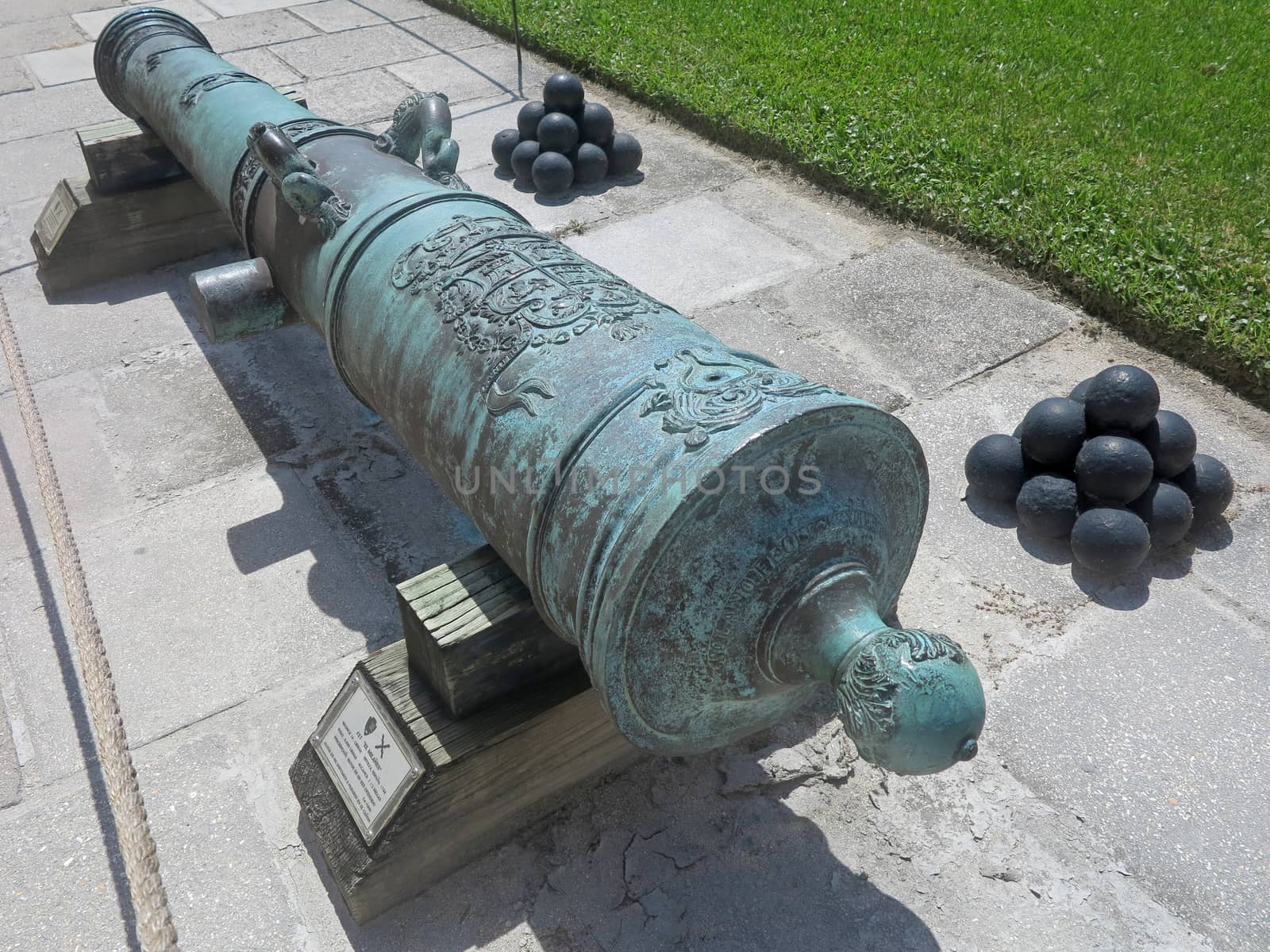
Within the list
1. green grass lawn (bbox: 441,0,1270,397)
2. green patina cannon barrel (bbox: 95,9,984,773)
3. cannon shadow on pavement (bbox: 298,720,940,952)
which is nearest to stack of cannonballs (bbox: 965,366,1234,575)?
green grass lawn (bbox: 441,0,1270,397)

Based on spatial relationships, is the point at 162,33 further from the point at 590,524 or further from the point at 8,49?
the point at 8,49

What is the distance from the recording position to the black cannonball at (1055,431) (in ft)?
12.0

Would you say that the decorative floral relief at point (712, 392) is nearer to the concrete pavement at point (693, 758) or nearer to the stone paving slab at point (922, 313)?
the concrete pavement at point (693, 758)

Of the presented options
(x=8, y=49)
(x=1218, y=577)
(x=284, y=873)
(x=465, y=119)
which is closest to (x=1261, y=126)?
(x=1218, y=577)

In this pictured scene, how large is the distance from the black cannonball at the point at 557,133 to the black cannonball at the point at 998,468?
3230mm

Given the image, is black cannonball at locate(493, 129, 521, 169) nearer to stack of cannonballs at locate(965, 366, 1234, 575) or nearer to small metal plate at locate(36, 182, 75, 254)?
small metal plate at locate(36, 182, 75, 254)

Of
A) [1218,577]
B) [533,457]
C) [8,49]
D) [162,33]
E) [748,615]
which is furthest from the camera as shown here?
[8,49]

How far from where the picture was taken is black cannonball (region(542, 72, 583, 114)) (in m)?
5.95

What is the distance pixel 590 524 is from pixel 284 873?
140 centimetres

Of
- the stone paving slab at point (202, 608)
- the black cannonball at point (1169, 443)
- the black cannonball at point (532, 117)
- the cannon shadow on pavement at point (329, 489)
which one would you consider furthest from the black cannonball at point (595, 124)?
the black cannonball at point (1169, 443)

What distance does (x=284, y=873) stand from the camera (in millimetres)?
2680

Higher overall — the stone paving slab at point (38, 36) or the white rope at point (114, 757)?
the white rope at point (114, 757)

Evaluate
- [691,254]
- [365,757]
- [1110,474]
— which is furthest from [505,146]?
[365,757]

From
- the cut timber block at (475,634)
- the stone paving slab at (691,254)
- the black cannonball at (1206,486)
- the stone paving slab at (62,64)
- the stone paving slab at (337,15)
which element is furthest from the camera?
the stone paving slab at (337,15)
